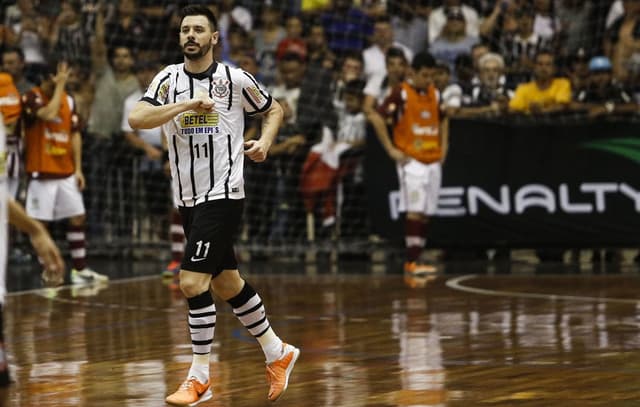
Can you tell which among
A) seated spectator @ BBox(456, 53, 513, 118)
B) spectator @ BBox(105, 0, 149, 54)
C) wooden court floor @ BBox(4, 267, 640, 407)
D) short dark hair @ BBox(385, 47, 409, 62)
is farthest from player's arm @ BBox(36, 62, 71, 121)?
seated spectator @ BBox(456, 53, 513, 118)

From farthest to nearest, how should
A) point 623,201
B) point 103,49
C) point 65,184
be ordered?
point 103,49, point 623,201, point 65,184

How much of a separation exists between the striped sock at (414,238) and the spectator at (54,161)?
3755 mm

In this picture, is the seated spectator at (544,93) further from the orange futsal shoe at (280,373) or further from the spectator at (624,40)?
the orange futsal shoe at (280,373)

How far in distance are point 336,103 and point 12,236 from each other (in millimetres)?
4927

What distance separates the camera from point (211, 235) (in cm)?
755

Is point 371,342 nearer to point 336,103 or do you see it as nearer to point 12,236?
point 336,103

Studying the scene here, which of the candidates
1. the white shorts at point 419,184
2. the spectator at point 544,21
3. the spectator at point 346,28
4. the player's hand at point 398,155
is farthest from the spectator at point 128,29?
the spectator at point 544,21

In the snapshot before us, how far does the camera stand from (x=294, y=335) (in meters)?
10.4

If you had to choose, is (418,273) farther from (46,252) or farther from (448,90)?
(46,252)

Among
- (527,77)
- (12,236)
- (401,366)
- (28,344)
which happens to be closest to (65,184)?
(12,236)

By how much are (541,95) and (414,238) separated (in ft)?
9.08

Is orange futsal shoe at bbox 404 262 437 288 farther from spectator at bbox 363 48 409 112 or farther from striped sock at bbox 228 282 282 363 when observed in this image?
striped sock at bbox 228 282 282 363

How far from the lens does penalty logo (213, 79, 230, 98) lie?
777 centimetres

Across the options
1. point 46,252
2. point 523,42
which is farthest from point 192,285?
point 523,42
